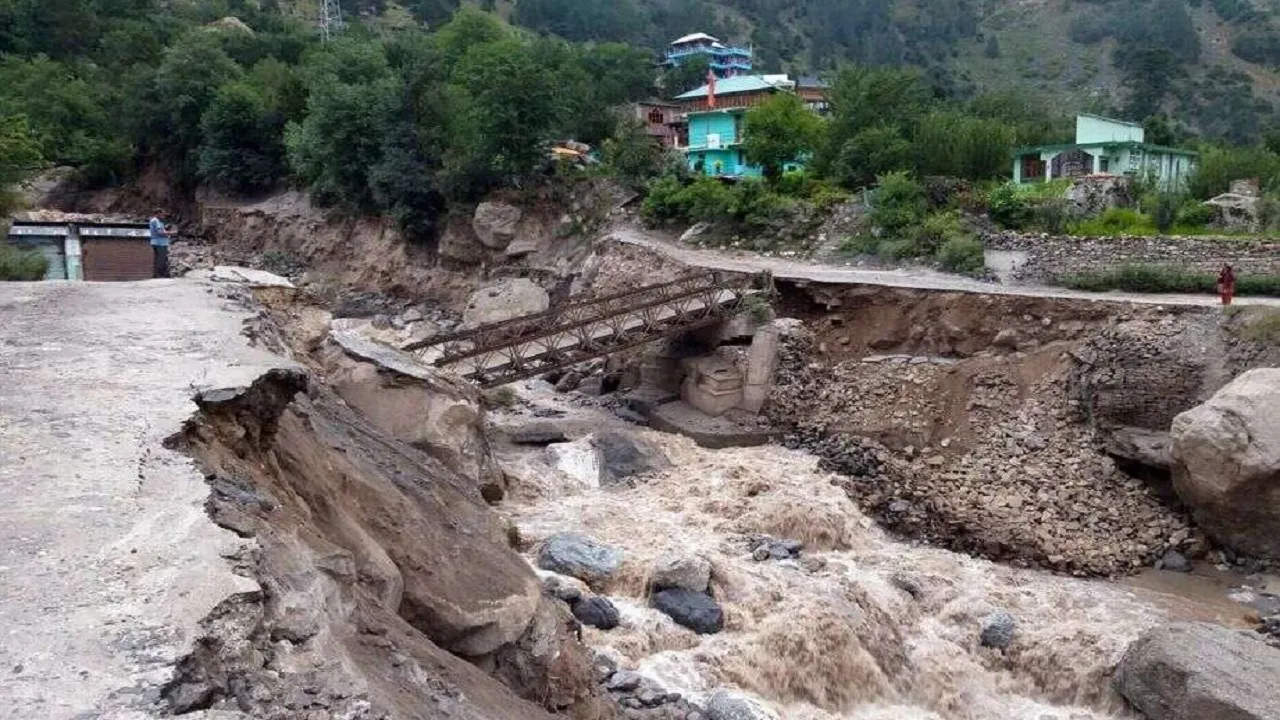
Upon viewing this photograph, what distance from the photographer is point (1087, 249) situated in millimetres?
23203

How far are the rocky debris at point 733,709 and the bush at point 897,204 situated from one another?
60.6 feet

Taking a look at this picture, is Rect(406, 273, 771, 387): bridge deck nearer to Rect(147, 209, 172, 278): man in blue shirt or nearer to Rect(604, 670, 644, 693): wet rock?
Rect(147, 209, 172, 278): man in blue shirt

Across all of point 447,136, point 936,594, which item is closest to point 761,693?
point 936,594

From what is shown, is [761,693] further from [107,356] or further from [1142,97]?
[1142,97]

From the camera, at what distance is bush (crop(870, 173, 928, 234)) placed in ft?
89.1

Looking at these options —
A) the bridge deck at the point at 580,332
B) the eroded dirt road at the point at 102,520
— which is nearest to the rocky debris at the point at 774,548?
the bridge deck at the point at 580,332

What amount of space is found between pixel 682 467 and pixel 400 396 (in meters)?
5.70

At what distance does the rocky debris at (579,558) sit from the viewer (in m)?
13.4

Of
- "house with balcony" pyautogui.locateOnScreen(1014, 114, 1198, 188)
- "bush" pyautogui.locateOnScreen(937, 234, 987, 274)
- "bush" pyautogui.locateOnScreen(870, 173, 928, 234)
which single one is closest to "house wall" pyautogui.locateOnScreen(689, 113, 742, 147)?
"house with balcony" pyautogui.locateOnScreen(1014, 114, 1198, 188)

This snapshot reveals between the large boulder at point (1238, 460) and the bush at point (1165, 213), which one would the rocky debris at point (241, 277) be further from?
the bush at point (1165, 213)

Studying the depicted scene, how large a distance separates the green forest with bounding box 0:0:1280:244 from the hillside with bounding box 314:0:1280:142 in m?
12.9

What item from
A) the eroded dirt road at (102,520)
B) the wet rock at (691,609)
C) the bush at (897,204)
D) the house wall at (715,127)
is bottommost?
the wet rock at (691,609)

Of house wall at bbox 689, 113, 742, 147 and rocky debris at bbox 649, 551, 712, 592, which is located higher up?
house wall at bbox 689, 113, 742, 147

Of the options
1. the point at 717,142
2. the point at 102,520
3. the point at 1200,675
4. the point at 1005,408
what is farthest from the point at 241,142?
the point at 1200,675
